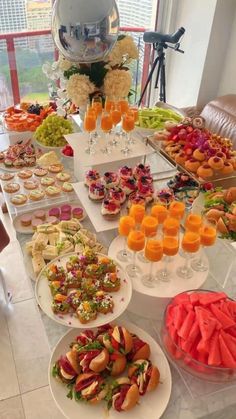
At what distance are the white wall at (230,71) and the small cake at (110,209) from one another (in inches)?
91.5

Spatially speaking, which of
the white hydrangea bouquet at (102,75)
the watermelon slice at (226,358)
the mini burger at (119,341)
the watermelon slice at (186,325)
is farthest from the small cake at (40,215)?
the watermelon slice at (226,358)

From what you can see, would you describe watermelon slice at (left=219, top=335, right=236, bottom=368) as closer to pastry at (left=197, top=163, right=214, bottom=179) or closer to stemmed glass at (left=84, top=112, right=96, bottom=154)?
pastry at (left=197, top=163, right=214, bottom=179)

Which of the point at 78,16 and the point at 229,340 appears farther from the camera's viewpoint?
the point at 78,16

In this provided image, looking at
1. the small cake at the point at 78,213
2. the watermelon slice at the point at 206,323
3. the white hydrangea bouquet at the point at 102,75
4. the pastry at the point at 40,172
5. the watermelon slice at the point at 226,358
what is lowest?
the small cake at the point at 78,213

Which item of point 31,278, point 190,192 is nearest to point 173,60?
point 190,192

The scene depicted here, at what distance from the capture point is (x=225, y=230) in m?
1.34

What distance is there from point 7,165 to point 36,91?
89.8 inches

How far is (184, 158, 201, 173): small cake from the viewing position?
62.0 inches

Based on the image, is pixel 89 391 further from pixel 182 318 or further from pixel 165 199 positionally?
pixel 165 199

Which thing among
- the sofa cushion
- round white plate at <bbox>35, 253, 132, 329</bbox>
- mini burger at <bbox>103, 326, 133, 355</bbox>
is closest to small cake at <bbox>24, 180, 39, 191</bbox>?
round white plate at <bbox>35, 253, 132, 329</bbox>

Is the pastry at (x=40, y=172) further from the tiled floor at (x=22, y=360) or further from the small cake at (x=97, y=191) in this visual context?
the tiled floor at (x=22, y=360)

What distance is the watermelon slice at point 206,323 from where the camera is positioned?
95 cm

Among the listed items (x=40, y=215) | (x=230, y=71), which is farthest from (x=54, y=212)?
(x=230, y=71)

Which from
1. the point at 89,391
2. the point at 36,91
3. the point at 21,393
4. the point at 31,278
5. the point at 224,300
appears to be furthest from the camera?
the point at 36,91
